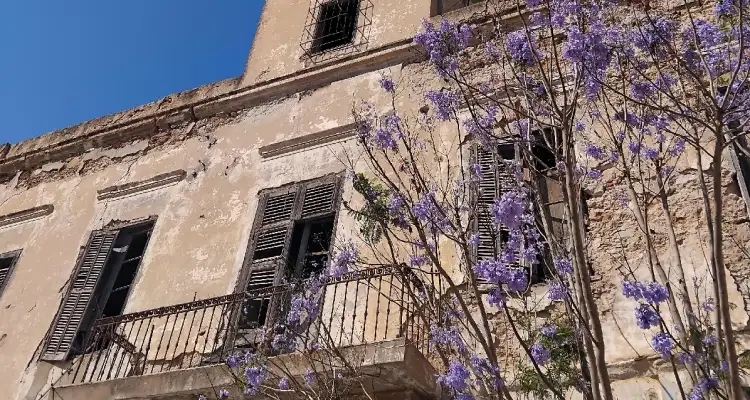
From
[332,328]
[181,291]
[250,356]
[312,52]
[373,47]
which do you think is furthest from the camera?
[312,52]

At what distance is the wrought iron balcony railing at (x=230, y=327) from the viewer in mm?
5919

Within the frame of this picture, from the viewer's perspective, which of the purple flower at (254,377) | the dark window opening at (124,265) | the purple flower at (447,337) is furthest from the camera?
the dark window opening at (124,265)

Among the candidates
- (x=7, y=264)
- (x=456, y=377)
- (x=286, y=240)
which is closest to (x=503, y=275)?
(x=456, y=377)

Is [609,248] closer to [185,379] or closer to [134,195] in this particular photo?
[185,379]

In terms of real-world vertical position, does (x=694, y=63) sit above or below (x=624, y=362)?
above

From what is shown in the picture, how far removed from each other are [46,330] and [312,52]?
14.4 ft

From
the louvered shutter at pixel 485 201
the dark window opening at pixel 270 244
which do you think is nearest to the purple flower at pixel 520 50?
the louvered shutter at pixel 485 201

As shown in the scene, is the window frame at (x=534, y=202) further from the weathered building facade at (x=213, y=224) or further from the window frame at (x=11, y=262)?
the window frame at (x=11, y=262)

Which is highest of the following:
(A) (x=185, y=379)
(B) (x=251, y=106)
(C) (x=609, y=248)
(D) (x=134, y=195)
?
(B) (x=251, y=106)

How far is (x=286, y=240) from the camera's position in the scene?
707 centimetres

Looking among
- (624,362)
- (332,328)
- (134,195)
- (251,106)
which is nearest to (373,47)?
(251,106)

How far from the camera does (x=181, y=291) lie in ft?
23.7

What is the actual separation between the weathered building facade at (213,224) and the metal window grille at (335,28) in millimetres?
22

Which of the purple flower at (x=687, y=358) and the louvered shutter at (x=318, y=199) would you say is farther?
the louvered shutter at (x=318, y=199)
